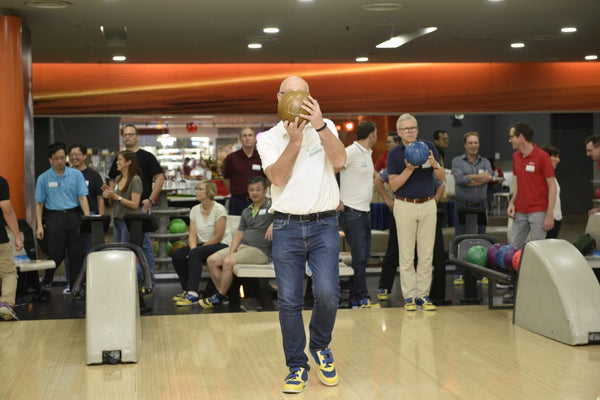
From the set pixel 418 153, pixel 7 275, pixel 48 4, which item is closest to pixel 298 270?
pixel 418 153

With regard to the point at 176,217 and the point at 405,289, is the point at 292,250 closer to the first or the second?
the point at 405,289

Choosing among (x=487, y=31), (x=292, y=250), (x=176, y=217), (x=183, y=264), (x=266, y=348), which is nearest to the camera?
(x=292, y=250)

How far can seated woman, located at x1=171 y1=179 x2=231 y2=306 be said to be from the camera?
739cm

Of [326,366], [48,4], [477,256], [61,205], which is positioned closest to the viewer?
[326,366]

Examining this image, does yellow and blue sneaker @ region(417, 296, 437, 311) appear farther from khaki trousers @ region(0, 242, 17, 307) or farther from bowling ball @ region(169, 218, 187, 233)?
bowling ball @ region(169, 218, 187, 233)

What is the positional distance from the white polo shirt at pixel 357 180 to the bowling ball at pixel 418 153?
90cm

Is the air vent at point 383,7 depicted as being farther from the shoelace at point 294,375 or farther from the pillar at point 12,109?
the shoelace at point 294,375

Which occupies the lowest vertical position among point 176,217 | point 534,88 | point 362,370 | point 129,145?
point 362,370

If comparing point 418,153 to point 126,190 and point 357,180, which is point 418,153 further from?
point 126,190

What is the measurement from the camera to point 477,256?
22.7 feet

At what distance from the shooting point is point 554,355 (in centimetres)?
502

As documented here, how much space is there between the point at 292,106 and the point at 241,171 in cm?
442

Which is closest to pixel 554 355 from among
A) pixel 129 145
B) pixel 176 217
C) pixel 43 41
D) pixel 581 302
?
pixel 581 302

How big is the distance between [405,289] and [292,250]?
2.62m
